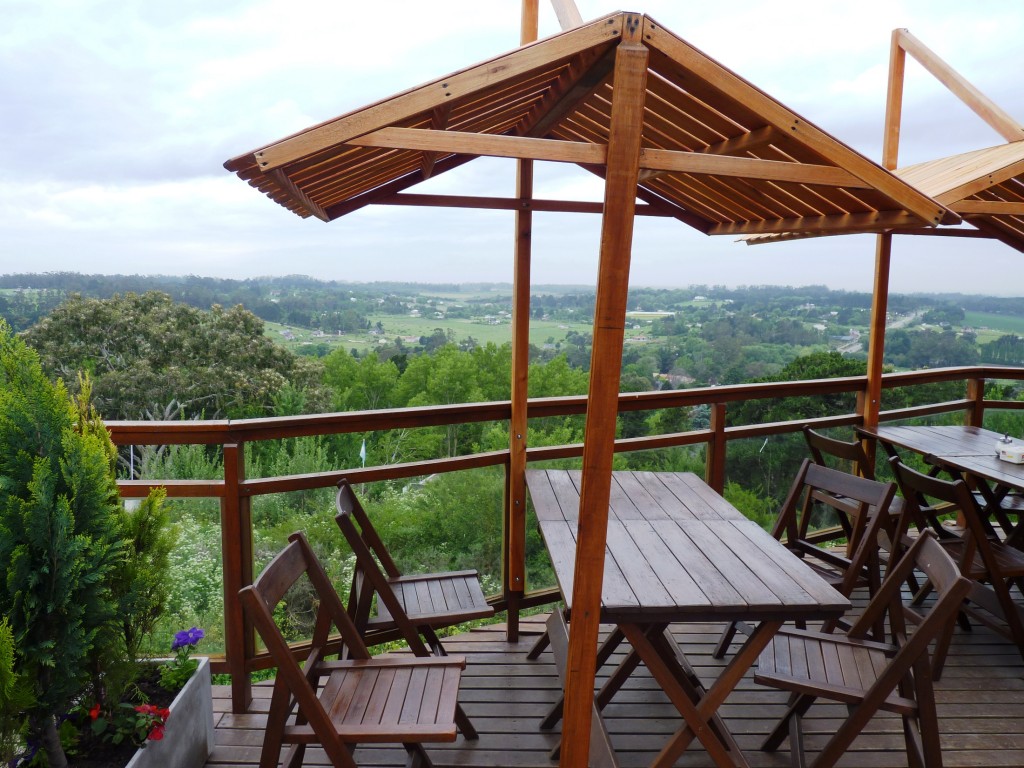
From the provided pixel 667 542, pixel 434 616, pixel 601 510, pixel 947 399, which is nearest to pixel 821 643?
pixel 667 542

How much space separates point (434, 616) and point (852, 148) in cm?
221

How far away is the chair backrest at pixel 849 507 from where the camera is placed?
3234mm

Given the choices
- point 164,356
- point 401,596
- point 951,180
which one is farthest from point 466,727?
point 164,356

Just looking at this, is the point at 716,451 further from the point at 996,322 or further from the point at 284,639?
the point at 996,322

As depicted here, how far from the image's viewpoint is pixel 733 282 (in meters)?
12.9

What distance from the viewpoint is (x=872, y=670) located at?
2.59m

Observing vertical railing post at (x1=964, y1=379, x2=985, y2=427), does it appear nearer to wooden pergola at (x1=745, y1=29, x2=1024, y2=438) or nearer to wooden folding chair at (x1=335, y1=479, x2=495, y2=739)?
wooden pergola at (x1=745, y1=29, x2=1024, y2=438)

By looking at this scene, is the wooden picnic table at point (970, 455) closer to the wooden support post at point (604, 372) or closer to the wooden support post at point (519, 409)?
the wooden support post at point (519, 409)

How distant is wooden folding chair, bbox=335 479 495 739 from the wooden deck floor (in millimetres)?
209

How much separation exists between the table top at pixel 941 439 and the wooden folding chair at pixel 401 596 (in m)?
2.84

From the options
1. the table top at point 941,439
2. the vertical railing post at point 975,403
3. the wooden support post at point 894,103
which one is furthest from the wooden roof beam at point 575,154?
the vertical railing post at point 975,403

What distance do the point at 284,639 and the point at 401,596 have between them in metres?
0.88

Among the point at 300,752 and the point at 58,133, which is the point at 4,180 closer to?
the point at 58,133

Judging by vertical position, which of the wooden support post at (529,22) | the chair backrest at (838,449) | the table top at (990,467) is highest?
the wooden support post at (529,22)
